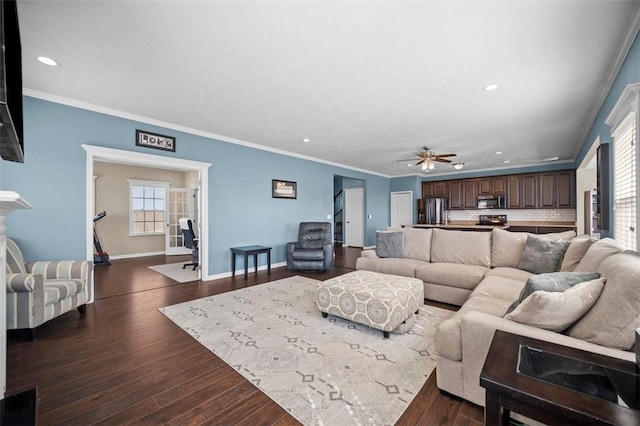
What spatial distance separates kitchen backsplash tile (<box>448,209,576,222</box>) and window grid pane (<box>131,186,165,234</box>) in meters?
8.96

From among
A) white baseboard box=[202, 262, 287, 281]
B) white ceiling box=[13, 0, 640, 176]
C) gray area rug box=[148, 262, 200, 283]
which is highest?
white ceiling box=[13, 0, 640, 176]

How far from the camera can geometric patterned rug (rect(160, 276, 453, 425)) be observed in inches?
66.3

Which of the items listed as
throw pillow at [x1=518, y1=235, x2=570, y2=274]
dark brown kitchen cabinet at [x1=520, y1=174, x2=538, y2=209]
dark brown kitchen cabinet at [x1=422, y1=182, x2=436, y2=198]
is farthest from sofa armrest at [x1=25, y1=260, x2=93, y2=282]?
dark brown kitchen cabinet at [x1=520, y1=174, x2=538, y2=209]

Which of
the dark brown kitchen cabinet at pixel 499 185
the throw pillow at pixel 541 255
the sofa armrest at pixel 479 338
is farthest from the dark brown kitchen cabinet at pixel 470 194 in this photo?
the sofa armrest at pixel 479 338

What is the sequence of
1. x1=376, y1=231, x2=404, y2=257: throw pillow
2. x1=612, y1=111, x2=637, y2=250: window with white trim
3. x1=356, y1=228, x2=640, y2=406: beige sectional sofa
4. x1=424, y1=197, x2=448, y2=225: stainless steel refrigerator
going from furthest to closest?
1. x1=424, y1=197, x2=448, y2=225: stainless steel refrigerator
2. x1=376, y1=231, x2=404, y2=257: throw pillow
3. x1=612, y1=111, x2=637, y2=250: window with white trim
4. x1=356, y1=228, x2=640, y2=406: beige sectional sofa

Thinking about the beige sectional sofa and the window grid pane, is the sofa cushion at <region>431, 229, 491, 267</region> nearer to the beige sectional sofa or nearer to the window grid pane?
the beige sectional sofa

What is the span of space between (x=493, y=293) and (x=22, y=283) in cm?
422

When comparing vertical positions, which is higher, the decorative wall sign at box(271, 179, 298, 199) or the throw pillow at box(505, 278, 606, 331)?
the decorative wall sign at box(271, 179, 298, 199)

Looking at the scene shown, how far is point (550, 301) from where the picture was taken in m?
1.33

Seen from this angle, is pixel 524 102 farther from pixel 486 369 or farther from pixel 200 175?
pixel 200 175

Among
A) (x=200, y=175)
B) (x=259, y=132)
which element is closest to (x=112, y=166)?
(x=200, y=175)

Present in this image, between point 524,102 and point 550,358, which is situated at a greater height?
point 524,102

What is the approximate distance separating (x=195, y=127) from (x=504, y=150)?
6137 mm

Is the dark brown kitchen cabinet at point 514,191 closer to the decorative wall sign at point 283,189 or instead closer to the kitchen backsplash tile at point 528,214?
the kitchen backsplash tile at point 528,214
